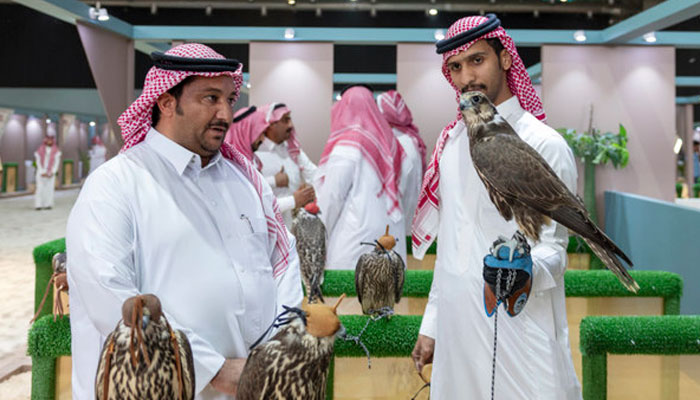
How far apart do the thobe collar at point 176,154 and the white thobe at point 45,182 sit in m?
9.57

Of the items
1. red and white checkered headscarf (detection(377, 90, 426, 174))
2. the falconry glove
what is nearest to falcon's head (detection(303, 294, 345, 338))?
the falconry glove

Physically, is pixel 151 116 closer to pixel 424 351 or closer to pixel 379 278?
pixel 424 351

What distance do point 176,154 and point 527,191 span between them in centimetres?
82

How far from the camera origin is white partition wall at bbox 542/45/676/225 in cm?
751

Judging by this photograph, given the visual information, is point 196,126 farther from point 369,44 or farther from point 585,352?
point 369,44

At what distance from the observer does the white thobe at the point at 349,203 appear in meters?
3.54

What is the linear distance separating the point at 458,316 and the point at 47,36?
6.11 metres

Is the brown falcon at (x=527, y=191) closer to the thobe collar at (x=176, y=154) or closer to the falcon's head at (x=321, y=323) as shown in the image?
the falcon's head at (x=321, y=323)

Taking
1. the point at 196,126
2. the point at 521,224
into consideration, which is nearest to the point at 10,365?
the point at 196,126

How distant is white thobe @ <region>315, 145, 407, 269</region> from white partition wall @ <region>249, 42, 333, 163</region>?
388 cm

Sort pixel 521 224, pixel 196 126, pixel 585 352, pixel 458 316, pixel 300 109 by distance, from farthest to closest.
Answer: pixel 300 109 < pixel 585 352 < pixel 458 316 < pixel 196 126 < pixel 521 224

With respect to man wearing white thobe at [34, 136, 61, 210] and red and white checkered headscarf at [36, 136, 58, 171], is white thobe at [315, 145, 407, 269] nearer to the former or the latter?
man wearing white thobe at [34, 136, 61, 210]

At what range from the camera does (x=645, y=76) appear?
296 inches

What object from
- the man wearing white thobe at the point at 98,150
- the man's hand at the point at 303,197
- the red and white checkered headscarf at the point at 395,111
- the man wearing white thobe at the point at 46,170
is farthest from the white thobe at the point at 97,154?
the man's hand at the point at 303,197
